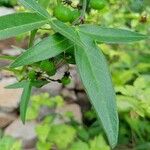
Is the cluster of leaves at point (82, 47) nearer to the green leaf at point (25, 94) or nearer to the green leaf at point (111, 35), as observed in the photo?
the green leaf at point (111, 35)

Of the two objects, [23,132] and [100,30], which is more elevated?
[100,30]

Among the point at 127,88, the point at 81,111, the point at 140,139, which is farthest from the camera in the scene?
the point at 81,111

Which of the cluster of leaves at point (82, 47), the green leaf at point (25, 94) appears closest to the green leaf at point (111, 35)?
the cluster of leaves at point (82, 47)

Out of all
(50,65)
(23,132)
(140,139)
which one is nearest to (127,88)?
(140,139)

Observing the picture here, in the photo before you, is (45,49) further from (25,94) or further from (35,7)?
(25,94)

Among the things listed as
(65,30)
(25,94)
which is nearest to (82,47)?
(65,30)

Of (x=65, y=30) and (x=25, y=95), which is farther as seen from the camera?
(x=25, y=95)

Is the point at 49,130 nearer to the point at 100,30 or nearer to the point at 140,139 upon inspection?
the point at 140,139

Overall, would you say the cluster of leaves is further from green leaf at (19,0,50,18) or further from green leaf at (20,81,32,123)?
green leaf at (20,81,32,123)
